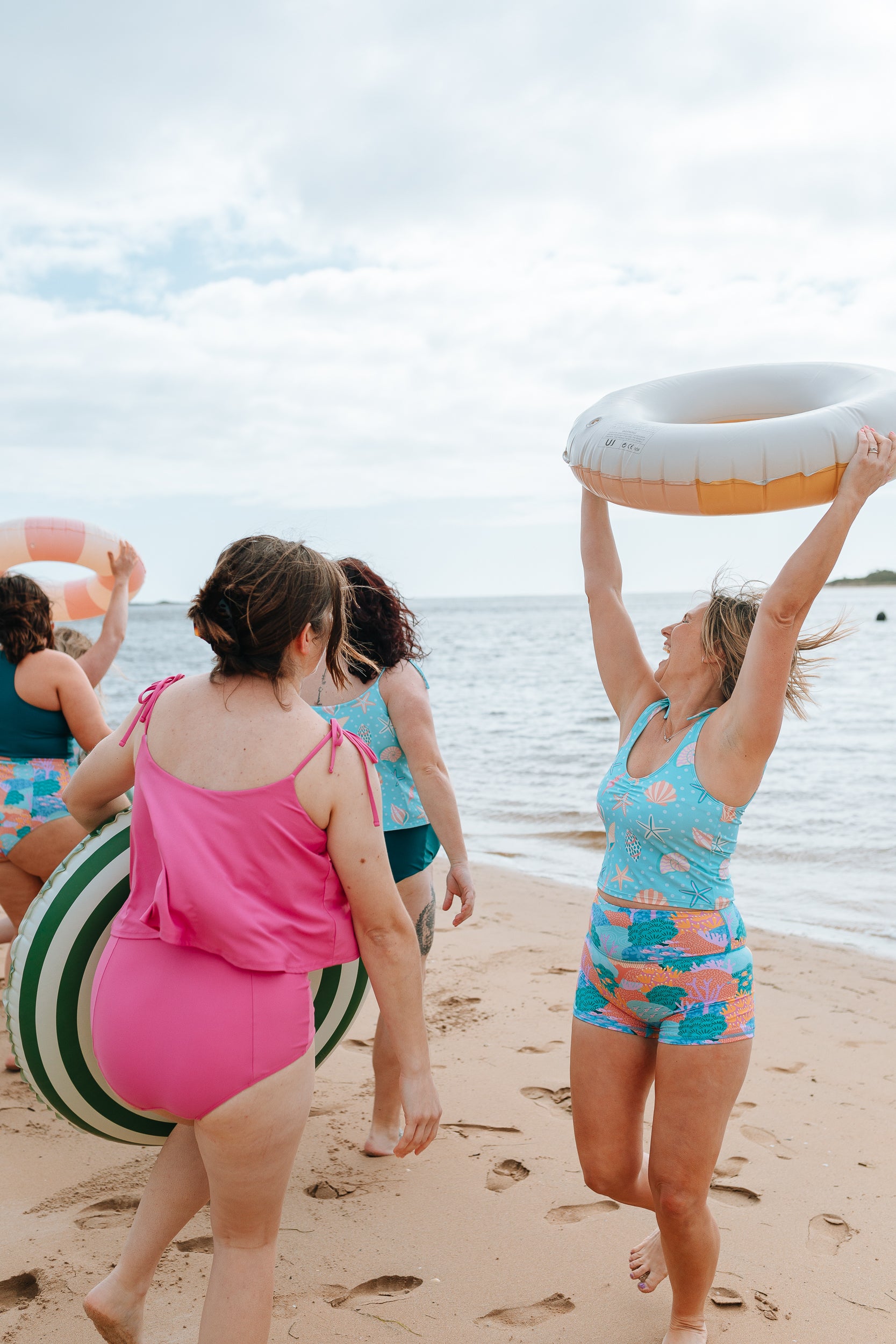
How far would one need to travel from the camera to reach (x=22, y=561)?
5.07m

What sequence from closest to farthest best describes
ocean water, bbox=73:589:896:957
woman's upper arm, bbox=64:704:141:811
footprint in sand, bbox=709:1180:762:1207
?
woman's upper arm, bbox=64:704:141:811
footprint in sand, bbox=709:1180:762:1207
ocean water, bbox=73:589:896:957

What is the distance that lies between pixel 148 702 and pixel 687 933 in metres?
1.22

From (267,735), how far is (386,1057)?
1767 mm

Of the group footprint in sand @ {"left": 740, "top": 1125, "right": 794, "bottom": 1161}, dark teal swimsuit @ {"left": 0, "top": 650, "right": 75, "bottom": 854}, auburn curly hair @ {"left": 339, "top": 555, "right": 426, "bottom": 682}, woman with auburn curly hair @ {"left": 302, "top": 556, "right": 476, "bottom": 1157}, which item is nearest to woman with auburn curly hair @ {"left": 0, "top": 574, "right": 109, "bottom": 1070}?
dark teal swimsuit @ {"left": 0, "top": 650, "right": 75, "bottom": 854}

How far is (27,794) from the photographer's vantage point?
137 inches

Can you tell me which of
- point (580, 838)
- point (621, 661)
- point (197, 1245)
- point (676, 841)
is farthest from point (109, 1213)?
point (580, 838)

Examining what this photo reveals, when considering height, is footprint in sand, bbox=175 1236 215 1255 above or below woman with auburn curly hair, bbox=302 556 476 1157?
below

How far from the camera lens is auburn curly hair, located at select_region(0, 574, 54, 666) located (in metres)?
3.39

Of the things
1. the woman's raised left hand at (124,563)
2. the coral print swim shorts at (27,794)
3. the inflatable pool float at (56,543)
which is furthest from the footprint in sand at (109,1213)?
the inflatable pool float at (56,543)

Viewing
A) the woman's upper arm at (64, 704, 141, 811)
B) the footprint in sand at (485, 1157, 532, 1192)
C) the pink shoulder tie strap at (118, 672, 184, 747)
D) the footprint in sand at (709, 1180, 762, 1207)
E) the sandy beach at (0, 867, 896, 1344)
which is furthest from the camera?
the footprint in sand at (485, 1157, 532, 1192)

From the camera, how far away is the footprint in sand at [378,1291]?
238 cm

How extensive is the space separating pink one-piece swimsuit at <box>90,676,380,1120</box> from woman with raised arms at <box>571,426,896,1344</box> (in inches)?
31.2

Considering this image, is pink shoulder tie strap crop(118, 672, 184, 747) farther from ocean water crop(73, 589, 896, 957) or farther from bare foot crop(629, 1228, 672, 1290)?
bare foot crop(629, 1228, 672, 1290)
